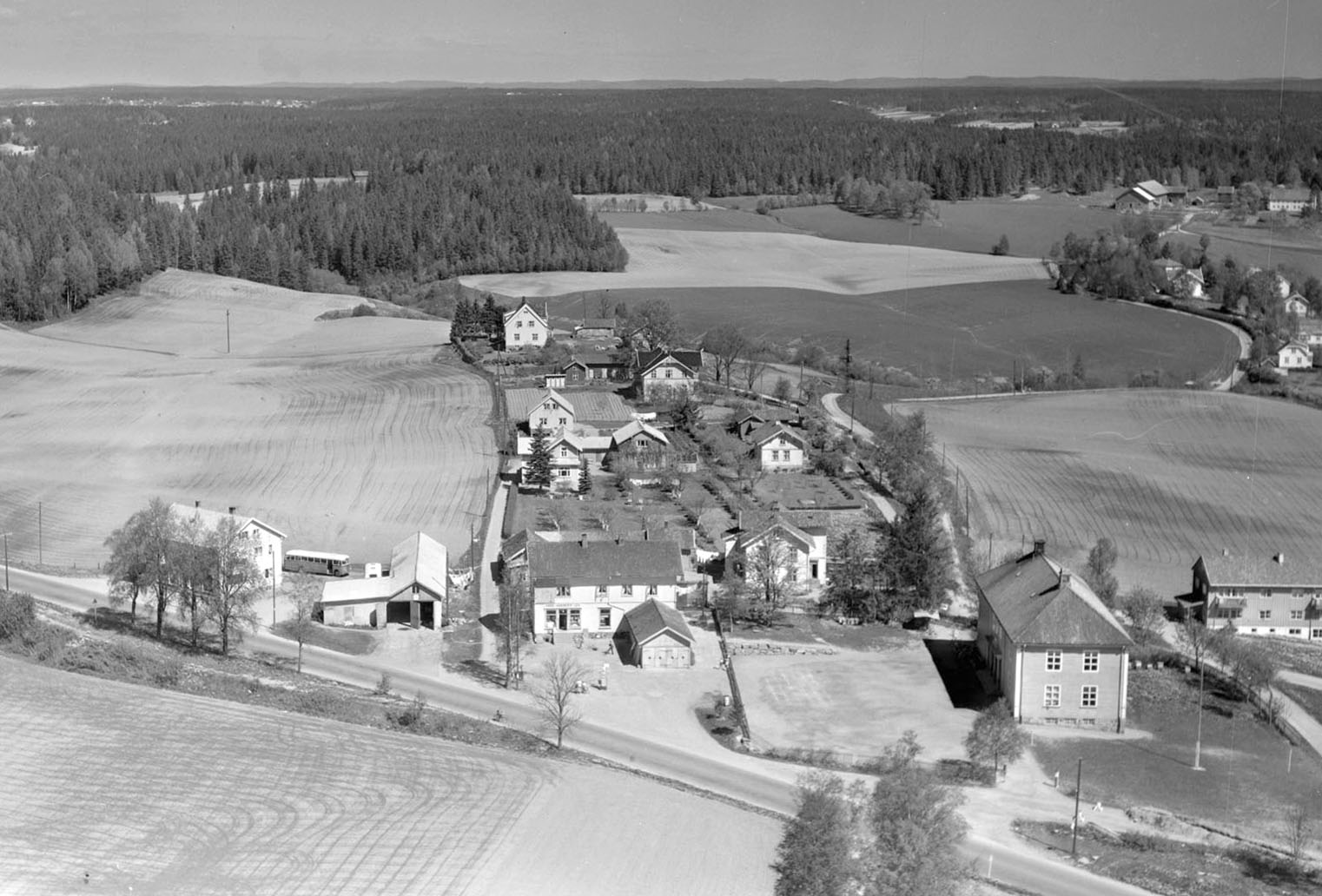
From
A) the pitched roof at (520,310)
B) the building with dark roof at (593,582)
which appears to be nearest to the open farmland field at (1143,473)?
the building with dark roof at (593,582)

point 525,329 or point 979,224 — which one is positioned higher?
point 979,224

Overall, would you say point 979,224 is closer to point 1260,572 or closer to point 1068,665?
point 1260,572

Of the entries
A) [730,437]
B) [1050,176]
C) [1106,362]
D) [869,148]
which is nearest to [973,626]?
[730,437]

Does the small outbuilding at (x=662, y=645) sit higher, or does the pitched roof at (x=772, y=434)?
the pitched roof at (x=772, y=434)

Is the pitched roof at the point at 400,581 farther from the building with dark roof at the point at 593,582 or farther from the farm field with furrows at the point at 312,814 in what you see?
the farm field with furrows at the point at 312,814

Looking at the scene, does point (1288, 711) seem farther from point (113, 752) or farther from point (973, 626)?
point (113, 752)

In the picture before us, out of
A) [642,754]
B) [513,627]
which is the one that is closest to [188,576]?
[513,627]
